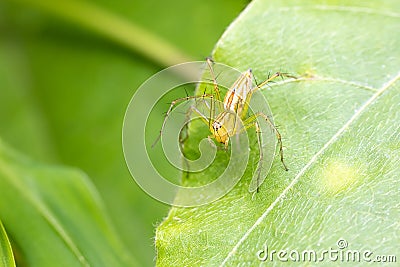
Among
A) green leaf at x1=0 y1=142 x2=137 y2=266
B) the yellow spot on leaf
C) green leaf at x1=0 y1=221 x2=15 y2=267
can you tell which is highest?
green leaf at x1=0 y1=142 x2=137 y2=266

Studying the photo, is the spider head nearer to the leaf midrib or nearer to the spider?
the spider

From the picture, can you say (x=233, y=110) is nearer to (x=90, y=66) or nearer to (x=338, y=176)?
(x=338, y=176)

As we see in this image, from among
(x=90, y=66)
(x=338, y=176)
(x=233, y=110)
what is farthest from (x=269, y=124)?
(x=90, y=66)

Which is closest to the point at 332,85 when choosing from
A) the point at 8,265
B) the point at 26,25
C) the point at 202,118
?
the point at 202,118

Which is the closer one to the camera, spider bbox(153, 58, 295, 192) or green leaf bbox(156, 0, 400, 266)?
green leaf bbox(156, 0, 400, 266)

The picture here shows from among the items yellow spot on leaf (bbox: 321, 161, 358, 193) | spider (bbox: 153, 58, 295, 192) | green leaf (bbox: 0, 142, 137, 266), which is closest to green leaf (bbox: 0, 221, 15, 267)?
green leaf (bbox: 0, 142, 137, 266)
